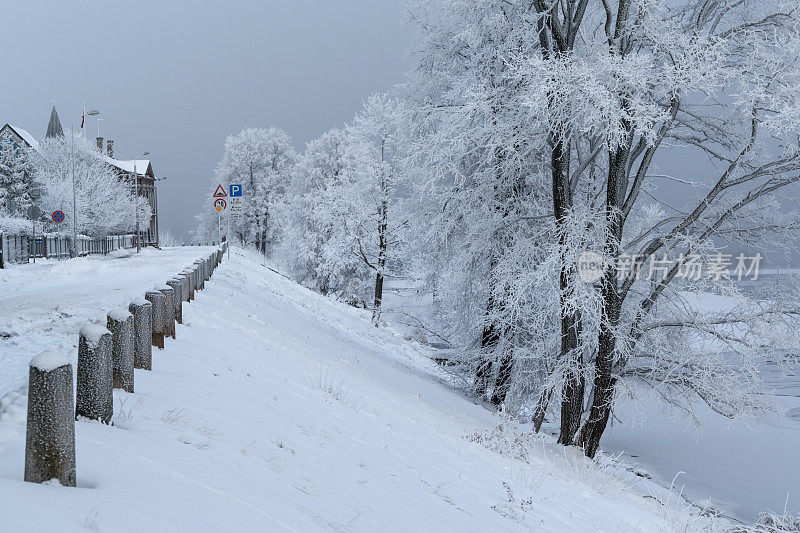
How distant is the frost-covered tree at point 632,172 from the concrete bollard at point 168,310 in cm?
555

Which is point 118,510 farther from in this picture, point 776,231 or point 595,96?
point 776,231

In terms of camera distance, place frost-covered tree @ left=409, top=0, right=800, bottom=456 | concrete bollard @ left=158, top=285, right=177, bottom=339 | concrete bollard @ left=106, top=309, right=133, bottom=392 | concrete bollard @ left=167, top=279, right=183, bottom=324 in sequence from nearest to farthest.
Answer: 1. concrete bollard @ left=106, top=309, right=133, bottom=392
2. concrete bollard @ left=158, top=285, right=177, bottom=339
3. concrete bollard @ left=167, top=279, right=183, bottom=324
4. frost-covered tree @ left=409, top=0, right=800, bottom=456

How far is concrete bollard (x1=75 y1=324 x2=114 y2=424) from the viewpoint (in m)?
3.52

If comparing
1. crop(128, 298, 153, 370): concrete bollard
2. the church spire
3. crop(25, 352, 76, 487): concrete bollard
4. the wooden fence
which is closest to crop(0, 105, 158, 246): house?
the church spire

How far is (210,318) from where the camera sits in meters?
9.95

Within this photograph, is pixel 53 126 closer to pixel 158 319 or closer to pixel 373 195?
pixel 373 195

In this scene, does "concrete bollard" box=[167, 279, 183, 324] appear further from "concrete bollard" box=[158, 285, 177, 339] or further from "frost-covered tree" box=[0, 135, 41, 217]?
"frost-covered tree" box=[0, 135, 41, 217]

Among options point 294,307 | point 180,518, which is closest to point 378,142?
point 294,307

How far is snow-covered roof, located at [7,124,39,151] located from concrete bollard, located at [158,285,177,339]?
60.5 metres

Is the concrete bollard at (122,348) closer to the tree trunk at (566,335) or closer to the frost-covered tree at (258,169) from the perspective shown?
the tree trunk at (566,335)

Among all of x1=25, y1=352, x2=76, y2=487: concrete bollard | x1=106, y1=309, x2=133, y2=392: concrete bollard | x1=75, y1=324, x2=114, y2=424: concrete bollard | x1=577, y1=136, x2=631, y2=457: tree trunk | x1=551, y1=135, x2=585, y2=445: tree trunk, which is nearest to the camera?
x1=25, y1=352, x2=76, y2=487: concrete bollard

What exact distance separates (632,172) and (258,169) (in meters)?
55.8

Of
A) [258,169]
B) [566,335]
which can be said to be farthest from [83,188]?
[566,335]

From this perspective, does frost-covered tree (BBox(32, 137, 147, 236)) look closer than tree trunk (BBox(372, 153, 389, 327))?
No
